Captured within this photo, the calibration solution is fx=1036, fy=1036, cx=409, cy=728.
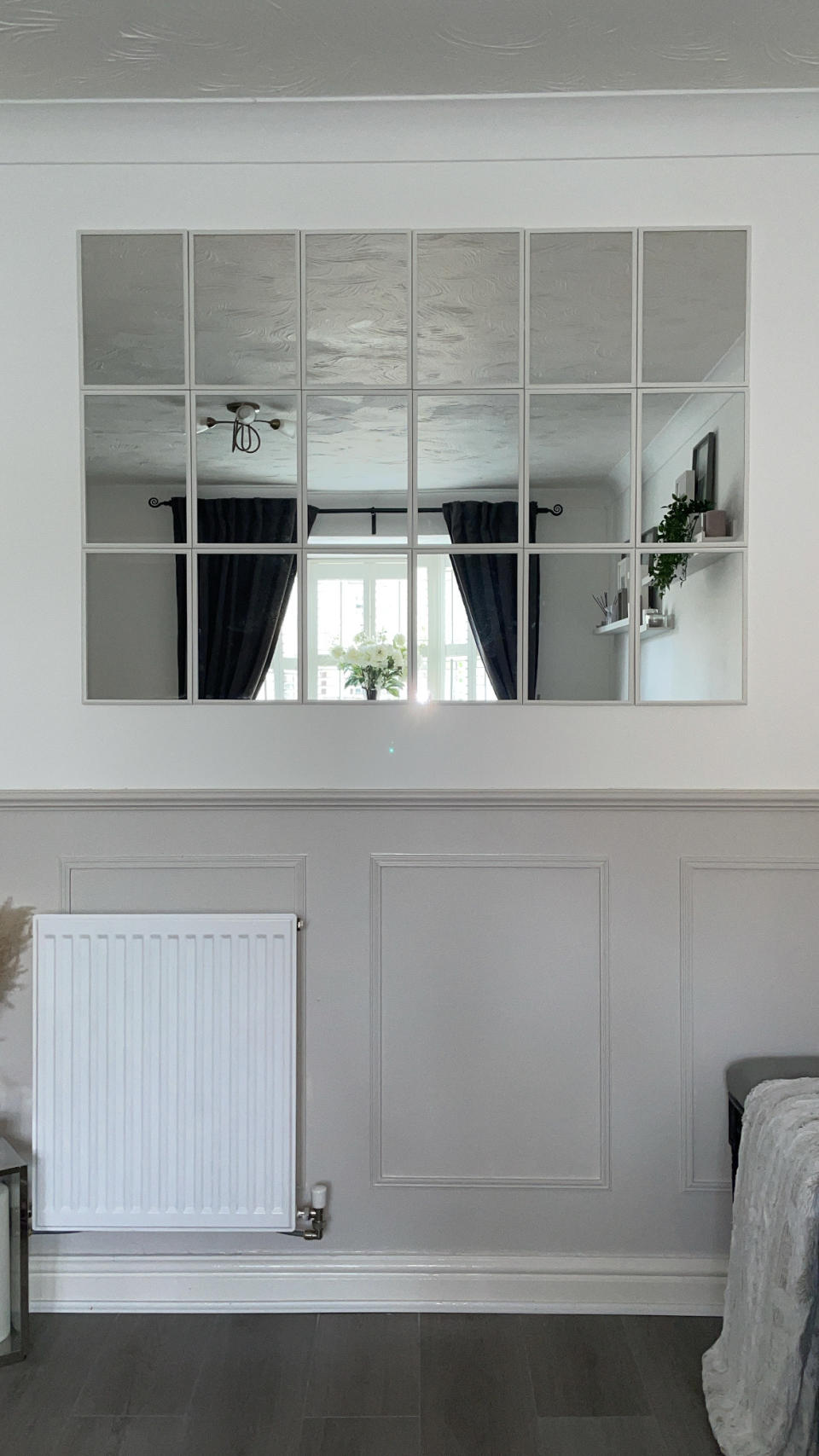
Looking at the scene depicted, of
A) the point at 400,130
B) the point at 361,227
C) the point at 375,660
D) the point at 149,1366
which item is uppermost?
the point at 400,130

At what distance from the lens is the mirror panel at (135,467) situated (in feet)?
7.44

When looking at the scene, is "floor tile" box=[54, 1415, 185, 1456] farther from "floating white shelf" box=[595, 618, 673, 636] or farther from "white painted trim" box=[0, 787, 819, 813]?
"floating white shelf" box=[595, 618, 673, 636]

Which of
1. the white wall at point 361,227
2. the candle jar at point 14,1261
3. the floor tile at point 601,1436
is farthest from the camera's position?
the white wall at point 361,227

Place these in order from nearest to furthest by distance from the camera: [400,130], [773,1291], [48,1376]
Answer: [773,1291], [48,1376], [400,130]

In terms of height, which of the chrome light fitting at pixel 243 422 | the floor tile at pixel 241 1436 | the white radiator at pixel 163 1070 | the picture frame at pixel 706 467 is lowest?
the floor tile at pixel 241 1436

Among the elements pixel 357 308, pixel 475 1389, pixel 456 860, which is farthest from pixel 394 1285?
pixel 357 308

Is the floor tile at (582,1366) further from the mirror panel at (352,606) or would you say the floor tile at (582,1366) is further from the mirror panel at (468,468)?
the mirror panel at (468,468)

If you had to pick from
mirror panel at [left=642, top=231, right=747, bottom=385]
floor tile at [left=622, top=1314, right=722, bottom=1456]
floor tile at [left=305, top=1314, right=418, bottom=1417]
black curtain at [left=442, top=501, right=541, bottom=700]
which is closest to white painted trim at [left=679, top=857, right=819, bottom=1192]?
floor tile at [left=622, top=1314, right=722, bottom=1456]

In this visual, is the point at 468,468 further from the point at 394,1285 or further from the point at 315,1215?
the point at 394,1285

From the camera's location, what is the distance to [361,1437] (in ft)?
6.17

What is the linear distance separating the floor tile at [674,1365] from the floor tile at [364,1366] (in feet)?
1.51

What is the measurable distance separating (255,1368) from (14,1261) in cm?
55

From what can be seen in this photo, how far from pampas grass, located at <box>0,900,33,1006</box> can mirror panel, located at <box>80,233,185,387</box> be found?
1171 millimetres

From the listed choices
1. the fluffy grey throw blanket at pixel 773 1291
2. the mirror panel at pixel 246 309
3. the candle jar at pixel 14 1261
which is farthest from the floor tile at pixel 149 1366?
the mirror panel at pixel 246 309
